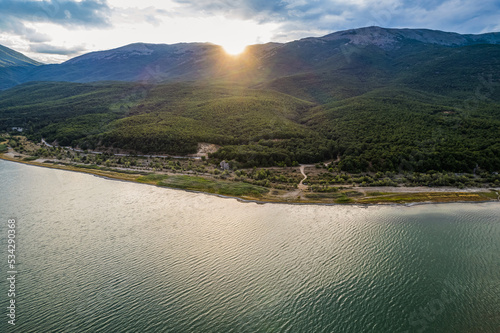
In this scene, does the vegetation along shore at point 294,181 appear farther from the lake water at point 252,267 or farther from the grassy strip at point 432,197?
the lake water at point 252,267

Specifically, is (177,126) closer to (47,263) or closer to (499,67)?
(47,263)

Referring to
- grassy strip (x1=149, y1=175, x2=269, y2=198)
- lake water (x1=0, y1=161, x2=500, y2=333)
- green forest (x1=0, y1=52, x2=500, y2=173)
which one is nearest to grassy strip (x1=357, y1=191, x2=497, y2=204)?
lake water (x1=0, y1=161, x2=500, y2=333)

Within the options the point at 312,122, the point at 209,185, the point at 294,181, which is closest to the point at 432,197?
the point at 294,181

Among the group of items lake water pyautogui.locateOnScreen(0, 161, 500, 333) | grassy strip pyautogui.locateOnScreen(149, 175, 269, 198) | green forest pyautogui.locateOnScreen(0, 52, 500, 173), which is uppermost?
green forest pyautogui.locateOnScreen(0, 52, 500, 173)

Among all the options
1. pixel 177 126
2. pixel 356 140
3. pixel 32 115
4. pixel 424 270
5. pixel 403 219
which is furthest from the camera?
pixel 32 115

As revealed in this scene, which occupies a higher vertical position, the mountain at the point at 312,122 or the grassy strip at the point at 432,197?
the mountain at the point at 312,122

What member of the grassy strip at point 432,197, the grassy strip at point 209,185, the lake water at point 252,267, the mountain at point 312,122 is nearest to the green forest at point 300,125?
the mountain at point 312,122

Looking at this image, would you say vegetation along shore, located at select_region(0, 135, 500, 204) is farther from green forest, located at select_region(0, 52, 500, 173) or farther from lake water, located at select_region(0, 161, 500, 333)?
green forest, located at select_region(0, 52, 500, 173)

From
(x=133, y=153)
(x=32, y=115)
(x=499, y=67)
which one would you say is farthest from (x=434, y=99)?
(x=32, y=115)
